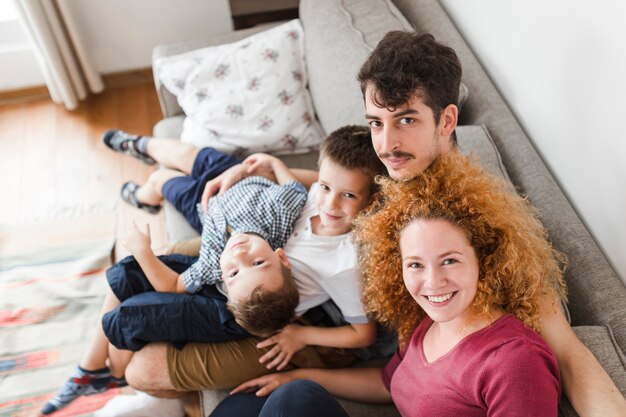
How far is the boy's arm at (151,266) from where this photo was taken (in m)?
1.66

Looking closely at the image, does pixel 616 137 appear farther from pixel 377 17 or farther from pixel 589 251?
pixel 377 17

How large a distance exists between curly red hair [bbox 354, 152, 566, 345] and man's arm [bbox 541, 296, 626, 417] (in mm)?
36

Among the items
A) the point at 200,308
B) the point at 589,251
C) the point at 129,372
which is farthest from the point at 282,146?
the point at 589,251

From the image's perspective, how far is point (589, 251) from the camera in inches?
50.6

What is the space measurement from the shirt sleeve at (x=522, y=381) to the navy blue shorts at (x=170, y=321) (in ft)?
2.43

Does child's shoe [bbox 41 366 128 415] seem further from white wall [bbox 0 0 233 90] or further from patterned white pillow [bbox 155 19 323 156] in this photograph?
white wall [bbox 0 0 233 90]

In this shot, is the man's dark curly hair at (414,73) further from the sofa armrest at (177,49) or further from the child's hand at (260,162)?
the sofa armrest at (177,49)

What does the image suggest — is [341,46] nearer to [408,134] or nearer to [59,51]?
[408,134]

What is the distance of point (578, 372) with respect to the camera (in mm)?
1048

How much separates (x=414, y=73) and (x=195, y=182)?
0.97 m

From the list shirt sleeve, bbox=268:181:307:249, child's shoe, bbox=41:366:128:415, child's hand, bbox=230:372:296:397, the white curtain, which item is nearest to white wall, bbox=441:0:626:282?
shirt sleeve, bbox=268:181:307:249

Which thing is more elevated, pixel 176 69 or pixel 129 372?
pixel 176 69

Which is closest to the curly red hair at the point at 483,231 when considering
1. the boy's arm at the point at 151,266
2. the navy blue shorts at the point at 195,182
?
the boy's arm at the point at 151,266

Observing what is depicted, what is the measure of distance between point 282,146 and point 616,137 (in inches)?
45.6
